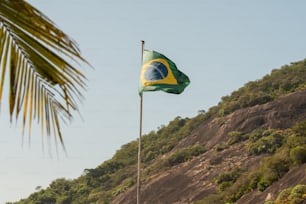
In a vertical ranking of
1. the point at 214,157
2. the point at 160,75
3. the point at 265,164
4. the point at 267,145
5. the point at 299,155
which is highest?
the point at 160,75

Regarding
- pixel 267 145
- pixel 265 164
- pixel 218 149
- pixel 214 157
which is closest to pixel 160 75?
pixel 265 164

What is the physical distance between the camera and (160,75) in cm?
2053

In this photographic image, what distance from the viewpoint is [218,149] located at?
78.2 meters

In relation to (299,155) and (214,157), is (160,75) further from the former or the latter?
(214,157)

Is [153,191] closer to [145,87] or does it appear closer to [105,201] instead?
[105,201]

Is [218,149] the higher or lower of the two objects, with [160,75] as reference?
lower

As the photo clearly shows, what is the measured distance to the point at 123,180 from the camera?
9619 centimetres

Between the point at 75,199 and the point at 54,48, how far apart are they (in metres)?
96.7

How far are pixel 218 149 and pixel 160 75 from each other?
192 feet

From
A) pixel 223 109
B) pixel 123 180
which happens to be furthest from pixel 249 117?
pixel 123 180

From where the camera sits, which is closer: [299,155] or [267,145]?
[299,155]

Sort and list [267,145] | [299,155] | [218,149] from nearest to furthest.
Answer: [299,155] < [267,145] < [218,149]

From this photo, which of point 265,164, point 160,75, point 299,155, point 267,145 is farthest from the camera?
point 267,145

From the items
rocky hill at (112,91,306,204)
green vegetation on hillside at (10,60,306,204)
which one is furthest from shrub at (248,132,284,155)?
rocky hill at (112,91,306,204)
